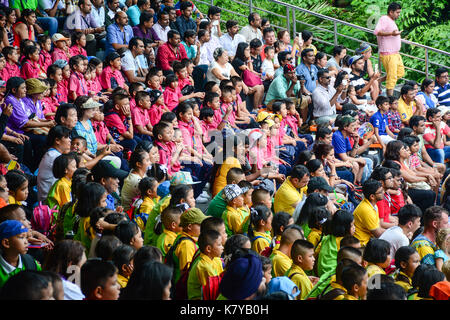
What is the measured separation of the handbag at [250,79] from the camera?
435 inches

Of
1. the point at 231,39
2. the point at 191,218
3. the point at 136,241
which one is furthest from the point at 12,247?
the point at 231,39

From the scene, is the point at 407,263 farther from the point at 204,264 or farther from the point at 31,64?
the point at 31,64

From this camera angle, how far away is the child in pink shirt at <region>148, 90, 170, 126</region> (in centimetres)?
920

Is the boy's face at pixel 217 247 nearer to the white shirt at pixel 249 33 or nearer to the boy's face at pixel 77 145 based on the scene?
the boy's face at pixel 77 145

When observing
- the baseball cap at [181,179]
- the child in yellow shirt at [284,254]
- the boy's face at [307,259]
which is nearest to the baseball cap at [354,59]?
the baseball cap at [181,179]

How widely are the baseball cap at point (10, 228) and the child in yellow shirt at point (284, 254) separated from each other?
77.7 inches

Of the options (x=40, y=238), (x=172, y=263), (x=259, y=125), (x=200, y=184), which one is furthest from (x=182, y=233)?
(x=259, y=125)

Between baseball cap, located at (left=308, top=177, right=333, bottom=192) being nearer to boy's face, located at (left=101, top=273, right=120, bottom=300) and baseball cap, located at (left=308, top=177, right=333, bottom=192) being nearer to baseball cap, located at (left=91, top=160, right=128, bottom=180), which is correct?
baseball cap, located at (left=91, top=160, right=128, bottom=180)

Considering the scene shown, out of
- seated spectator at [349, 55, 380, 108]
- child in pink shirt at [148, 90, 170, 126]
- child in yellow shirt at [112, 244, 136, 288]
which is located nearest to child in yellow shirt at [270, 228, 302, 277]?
child in yellow shirt at [112, 244, 136, 288]

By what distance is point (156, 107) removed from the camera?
365 inches

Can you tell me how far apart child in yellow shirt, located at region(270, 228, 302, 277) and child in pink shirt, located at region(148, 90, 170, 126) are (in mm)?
3855

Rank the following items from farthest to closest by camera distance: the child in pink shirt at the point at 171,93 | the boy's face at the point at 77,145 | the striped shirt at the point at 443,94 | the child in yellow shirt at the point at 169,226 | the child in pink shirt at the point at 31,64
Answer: the striped shirt at the point at 443,94 → the child in pink shirt at the point at 171,93 → the child in pink shirt at the point at 31,64 → the boy's face at the point at 77,145 → the child in yellow shirt at the point at 169,226

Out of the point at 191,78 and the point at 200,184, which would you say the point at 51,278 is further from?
the point at 191,78

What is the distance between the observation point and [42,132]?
8125 mm
